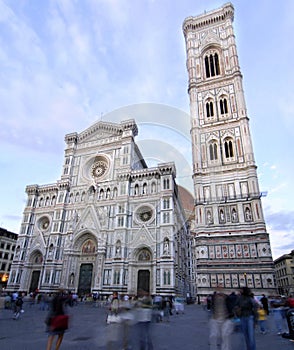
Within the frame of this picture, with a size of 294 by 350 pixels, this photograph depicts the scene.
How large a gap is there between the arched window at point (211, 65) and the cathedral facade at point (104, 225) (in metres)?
15.0

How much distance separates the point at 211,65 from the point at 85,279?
3711 cm

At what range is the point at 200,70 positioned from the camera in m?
40.2

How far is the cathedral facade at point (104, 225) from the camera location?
Result: 29.1 metres

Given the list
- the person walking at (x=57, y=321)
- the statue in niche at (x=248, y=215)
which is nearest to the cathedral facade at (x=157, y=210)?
the statue in niche at (x=248, y=215)

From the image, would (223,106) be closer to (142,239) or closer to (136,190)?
(136,190)

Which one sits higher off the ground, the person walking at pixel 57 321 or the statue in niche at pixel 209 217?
the statue in niche at pixel 209 217

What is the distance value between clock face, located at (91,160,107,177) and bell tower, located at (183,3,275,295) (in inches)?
549

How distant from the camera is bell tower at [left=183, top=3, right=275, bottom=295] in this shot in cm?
2625

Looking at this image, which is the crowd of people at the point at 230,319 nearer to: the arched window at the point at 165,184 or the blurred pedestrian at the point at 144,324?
the blurred pedestrian at the point at 144,324

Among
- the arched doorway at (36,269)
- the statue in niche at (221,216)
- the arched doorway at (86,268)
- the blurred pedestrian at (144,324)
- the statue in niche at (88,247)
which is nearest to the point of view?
the blurred pedestrian at (144,324)

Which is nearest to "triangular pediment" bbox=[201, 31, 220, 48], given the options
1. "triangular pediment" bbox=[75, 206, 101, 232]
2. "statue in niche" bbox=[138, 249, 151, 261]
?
"triangular pediment" bbox=[75, 206, 101, 232]

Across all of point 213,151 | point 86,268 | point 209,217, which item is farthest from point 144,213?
point 213,151

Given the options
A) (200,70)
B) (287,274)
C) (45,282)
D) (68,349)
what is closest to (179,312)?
(68,349)

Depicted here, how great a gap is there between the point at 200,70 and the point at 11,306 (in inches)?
1551
